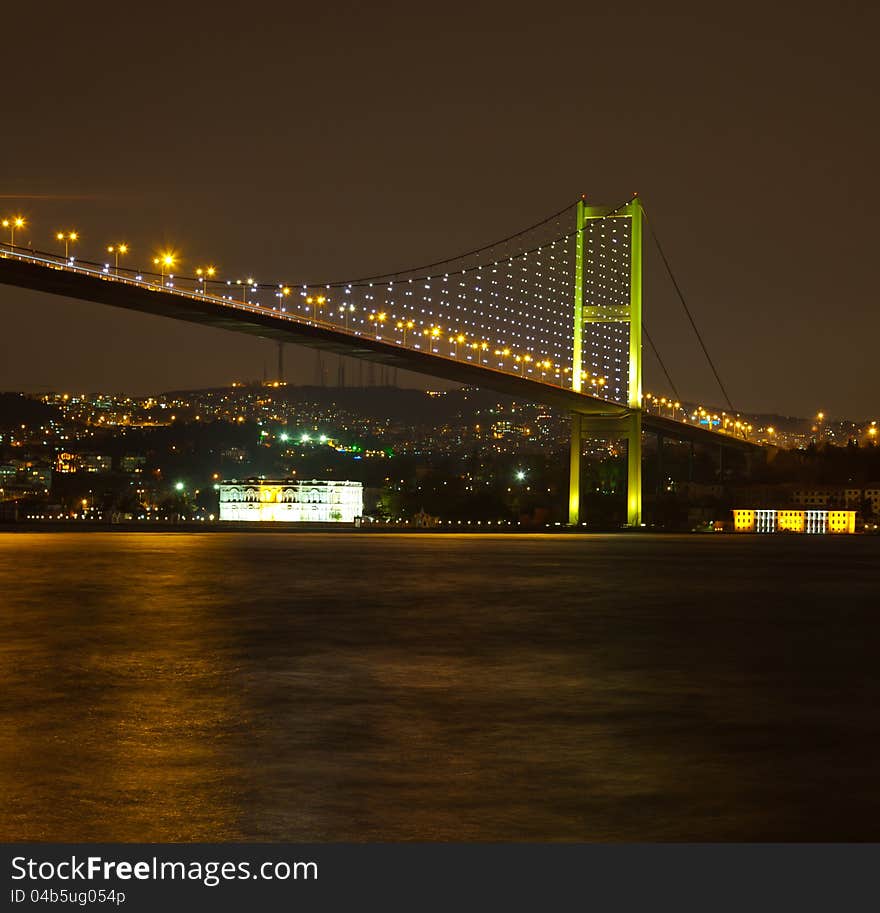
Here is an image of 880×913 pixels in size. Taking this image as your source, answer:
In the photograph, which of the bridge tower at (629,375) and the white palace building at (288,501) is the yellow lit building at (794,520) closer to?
the white palace building at (288,501)

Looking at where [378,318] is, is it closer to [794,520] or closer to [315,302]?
[315,302]

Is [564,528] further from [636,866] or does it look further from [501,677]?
[636,866]

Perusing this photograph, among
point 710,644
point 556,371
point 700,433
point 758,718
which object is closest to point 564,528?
point 556,371

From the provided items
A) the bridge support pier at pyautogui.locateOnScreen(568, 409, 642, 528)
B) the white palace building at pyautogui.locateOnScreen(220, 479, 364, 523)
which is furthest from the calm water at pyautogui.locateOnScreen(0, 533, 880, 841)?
the white palace building at pyautogui.locateOnScreen(220, 479, 364, 523)

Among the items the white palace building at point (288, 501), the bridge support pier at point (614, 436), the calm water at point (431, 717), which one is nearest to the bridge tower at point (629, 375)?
the bridge support pier at point (614, 436)

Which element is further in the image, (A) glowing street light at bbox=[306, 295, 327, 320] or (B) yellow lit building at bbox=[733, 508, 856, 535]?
(B) yellow lit building at bbox=[733, 508, 856, 535]

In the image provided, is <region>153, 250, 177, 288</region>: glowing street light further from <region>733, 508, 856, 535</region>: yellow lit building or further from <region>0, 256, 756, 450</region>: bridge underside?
<region>733, 508, 856, 535</region>: yellow lit building

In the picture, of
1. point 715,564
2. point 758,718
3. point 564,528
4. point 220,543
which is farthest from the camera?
point 564,528
